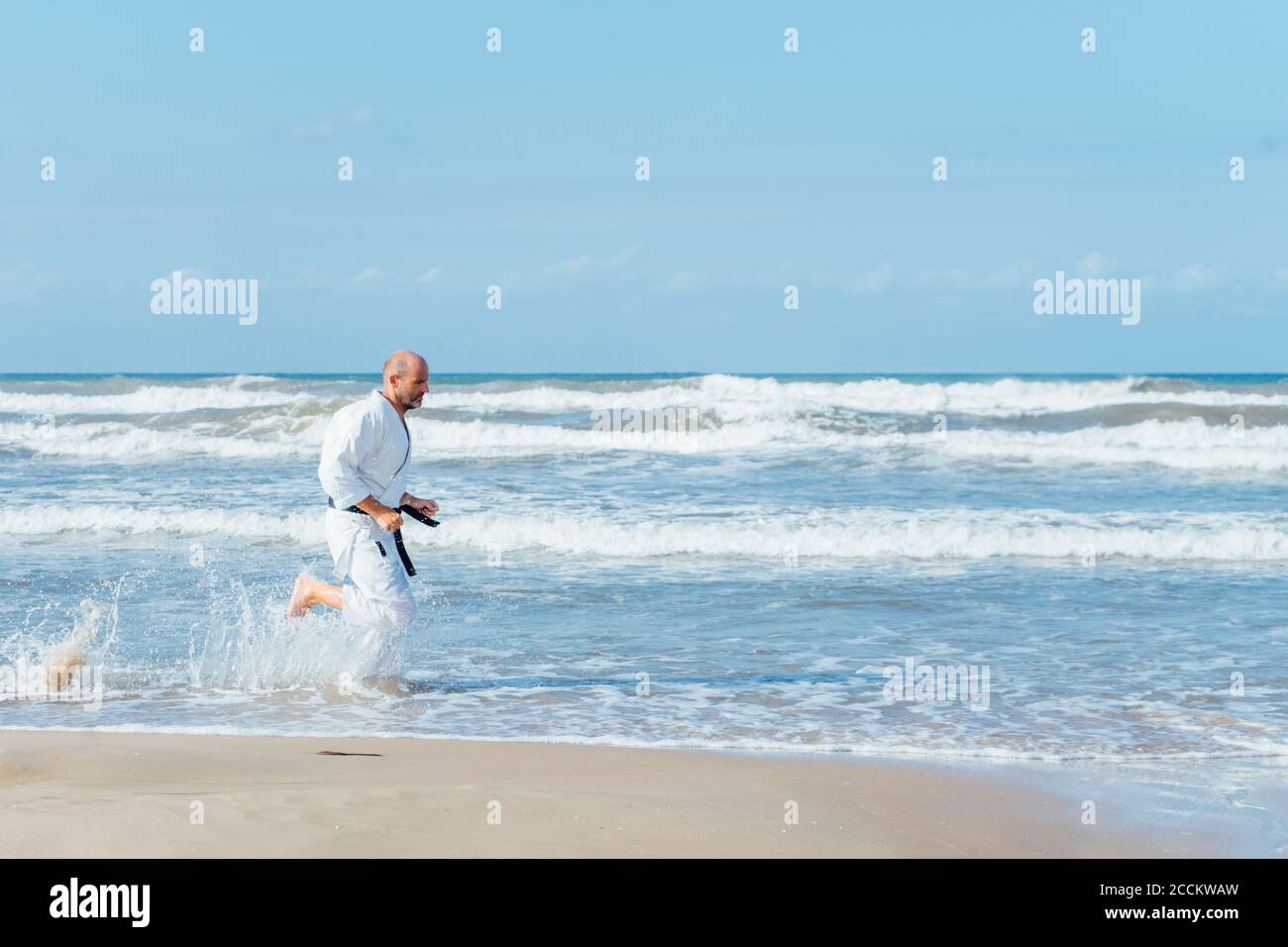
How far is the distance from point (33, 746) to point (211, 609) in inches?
137

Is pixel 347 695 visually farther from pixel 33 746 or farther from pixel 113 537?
pixel 113 537

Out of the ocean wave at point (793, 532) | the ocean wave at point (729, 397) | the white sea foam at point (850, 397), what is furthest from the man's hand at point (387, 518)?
the white sea foam at point (850, 397)

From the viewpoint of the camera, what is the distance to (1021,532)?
40.4ft

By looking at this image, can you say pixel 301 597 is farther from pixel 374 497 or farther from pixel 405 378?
pixel 405 378

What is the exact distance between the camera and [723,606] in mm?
9641

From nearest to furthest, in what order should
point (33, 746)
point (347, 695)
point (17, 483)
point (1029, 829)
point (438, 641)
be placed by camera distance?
point (1029, 829) → point (33, 746) → point (347, 695) → point (438, 641) → point (17, 483)

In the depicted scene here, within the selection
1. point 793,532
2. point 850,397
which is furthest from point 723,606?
point 850,397

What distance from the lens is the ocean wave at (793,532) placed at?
39.0 feet

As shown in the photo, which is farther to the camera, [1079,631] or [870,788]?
[1079,631]

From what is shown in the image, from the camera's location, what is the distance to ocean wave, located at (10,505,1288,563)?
1189 centimetres

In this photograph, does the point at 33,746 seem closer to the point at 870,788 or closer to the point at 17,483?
the point at 870,788
